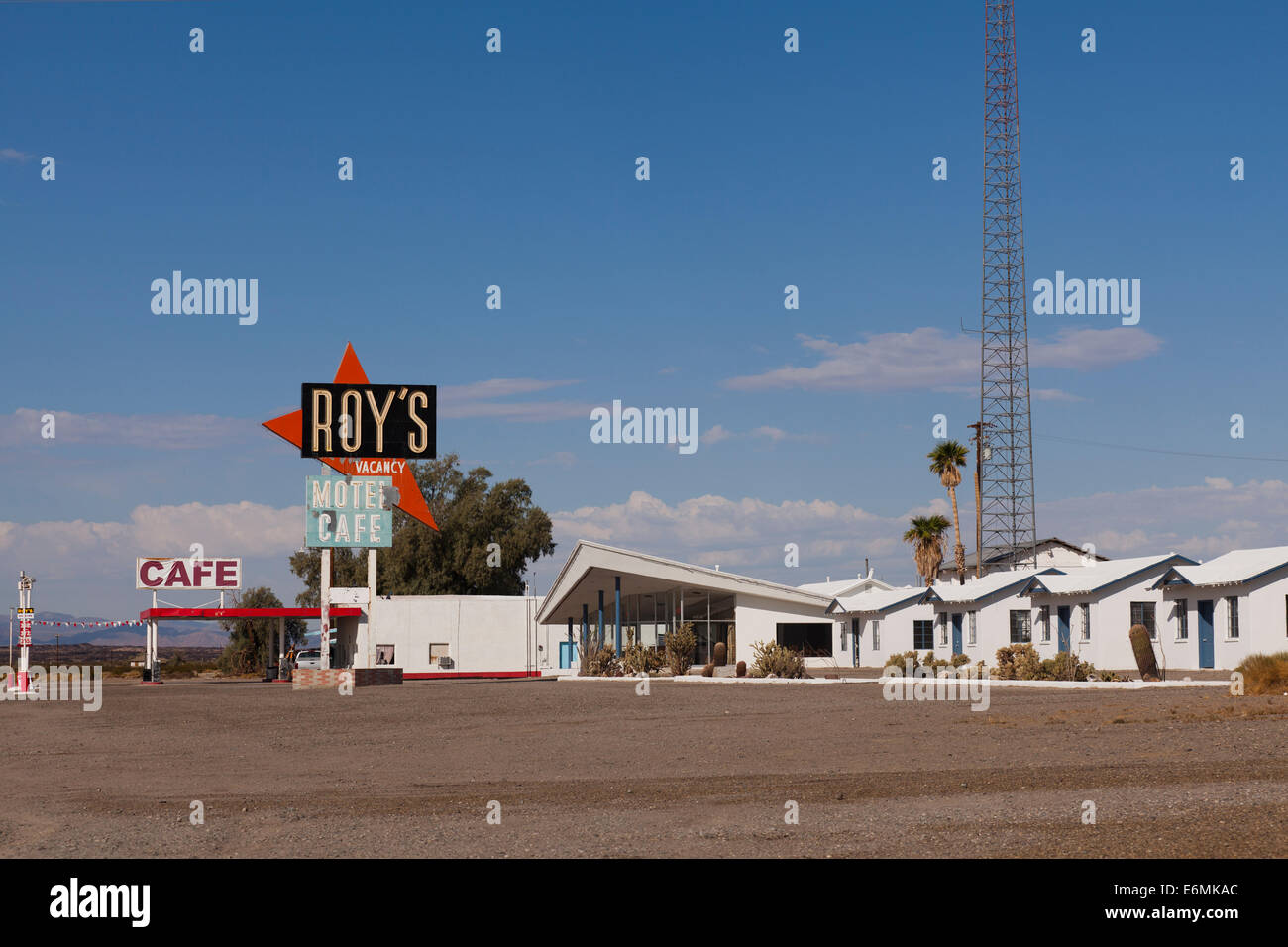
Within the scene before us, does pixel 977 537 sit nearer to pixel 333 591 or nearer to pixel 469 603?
pixel 469 603

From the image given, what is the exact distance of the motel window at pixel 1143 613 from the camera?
1645 inches

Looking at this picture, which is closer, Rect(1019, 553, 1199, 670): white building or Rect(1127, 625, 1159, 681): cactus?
Rect(1127, 625, 1159, 681): cactus

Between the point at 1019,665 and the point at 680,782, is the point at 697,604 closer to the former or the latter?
the point at 1019,665

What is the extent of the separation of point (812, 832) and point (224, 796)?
6392 millimetres

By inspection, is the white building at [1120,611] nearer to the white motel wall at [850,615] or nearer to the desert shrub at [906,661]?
the white motel wall at [850,615]

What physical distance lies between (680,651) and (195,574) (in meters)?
26.5

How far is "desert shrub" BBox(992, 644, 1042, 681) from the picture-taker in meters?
34.6

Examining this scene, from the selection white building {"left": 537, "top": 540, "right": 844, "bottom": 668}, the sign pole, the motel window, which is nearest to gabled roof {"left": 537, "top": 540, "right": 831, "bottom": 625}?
white building {"left": 537, "top": 540, "right": 844, "bottom": 668}

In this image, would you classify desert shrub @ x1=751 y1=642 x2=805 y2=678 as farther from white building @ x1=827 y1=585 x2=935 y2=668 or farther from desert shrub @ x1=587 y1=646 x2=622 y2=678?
white building @ x1=827 y1=585 x2=935 y2=668

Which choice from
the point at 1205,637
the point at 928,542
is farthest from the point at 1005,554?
the point at 1205,637

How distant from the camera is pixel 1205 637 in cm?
3903

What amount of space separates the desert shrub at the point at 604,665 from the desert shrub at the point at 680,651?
86.1 inches

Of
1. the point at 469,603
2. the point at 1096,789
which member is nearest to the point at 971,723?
the point at 1096,789

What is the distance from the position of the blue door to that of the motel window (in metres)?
2.51
